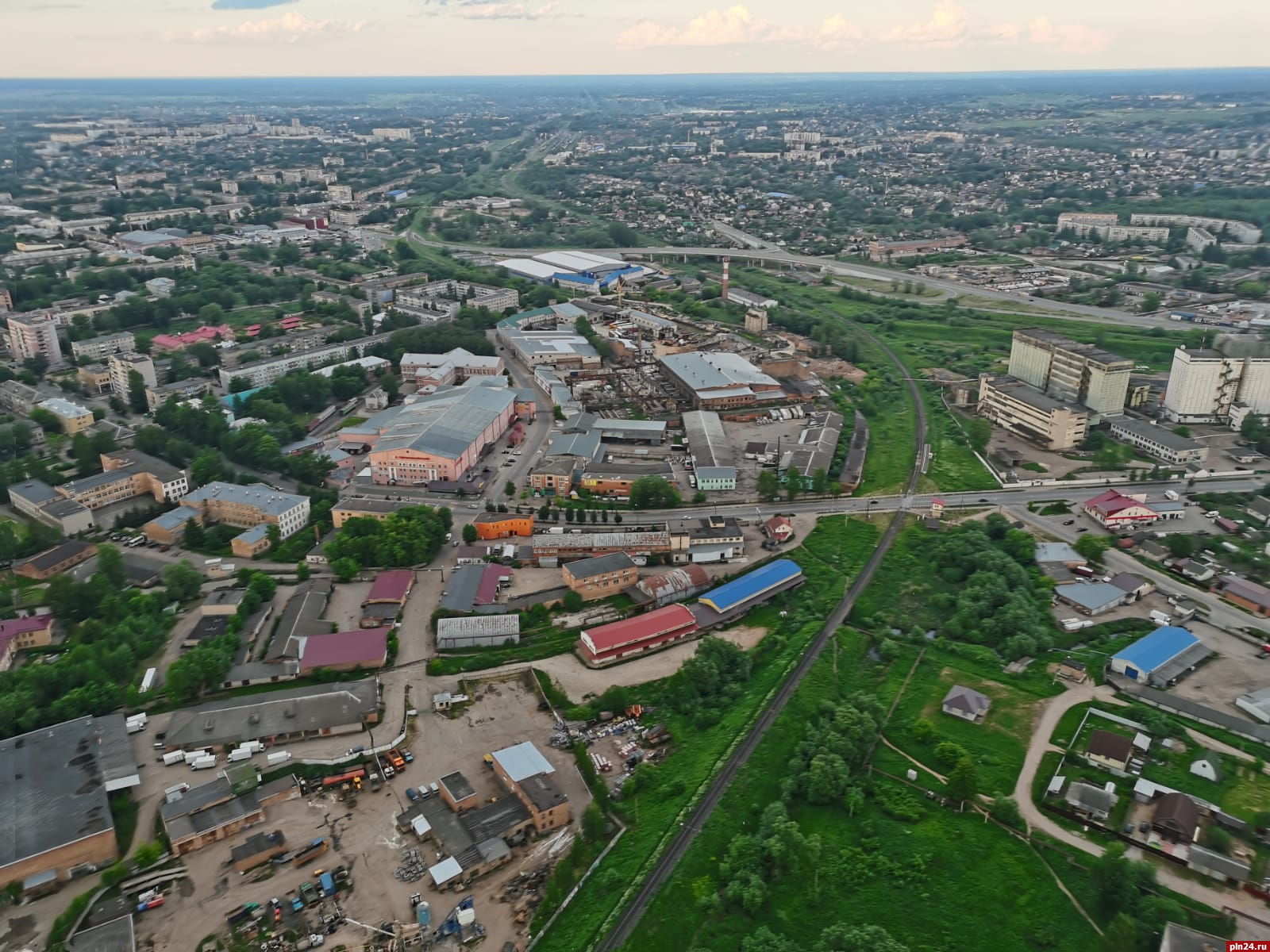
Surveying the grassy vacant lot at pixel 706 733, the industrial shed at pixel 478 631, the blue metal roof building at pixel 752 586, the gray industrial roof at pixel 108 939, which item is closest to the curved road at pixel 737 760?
the grassy vacant lot at pixel 706 733

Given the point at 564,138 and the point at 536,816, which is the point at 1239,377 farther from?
the point at 564,138

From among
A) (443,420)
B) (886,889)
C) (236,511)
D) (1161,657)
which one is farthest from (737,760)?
(443,420)

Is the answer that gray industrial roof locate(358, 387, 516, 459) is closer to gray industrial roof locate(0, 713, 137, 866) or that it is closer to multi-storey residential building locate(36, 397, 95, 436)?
multi-storey residential building locate(36, 397, 95, 436)

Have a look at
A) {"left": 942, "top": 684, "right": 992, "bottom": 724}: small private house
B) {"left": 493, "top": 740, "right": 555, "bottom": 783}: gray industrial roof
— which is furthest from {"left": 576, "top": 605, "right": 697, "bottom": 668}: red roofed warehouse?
{"left": 942, "top": 684, "right": 992, "bottom": 724}: small private house

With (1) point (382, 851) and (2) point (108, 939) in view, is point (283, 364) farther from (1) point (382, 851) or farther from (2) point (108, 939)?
(2) point (108, 939)

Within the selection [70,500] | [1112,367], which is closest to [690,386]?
[1112,367]

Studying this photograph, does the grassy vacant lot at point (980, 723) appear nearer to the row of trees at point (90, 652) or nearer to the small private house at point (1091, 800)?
the small private house at point (1091, 800)
